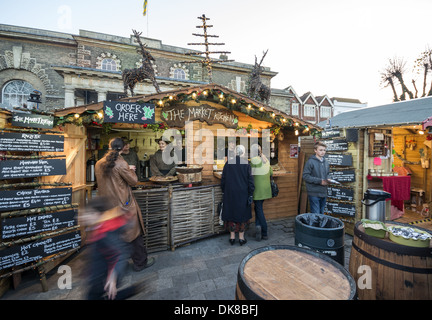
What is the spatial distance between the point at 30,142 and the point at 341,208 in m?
7.09

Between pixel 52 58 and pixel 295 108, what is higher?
pixel 52 58

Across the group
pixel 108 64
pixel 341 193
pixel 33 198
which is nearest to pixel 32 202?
pixel 33 198

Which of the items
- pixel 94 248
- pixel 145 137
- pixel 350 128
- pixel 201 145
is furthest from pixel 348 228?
pixel 145 137

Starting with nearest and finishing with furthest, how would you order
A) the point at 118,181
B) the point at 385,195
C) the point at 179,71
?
the point at 118,181, the point at 385,195, the point at 179,71

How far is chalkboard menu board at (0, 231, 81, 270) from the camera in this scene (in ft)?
9.62

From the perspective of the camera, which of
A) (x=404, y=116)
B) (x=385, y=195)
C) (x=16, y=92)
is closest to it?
(x=385, y=195)

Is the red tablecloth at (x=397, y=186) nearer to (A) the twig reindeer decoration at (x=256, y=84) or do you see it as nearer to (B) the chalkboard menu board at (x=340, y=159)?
(B) the chalkboard menu board at (x=340, y=159)

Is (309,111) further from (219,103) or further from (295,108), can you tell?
(219,103)

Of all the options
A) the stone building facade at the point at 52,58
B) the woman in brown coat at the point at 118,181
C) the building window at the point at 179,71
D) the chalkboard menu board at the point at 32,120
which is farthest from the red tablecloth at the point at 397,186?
the building window at the point at 179,71

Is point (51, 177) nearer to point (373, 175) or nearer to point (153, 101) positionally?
point (153, 101)

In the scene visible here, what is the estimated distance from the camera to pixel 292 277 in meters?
1.73

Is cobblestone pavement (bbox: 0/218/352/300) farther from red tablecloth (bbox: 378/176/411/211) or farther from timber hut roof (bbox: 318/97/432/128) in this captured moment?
timber hut roof (bbox: 318/97/432/128)

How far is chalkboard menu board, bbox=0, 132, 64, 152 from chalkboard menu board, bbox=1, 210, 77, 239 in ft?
3.71
